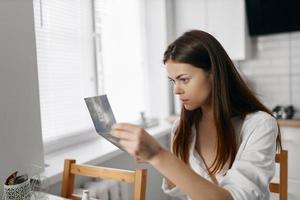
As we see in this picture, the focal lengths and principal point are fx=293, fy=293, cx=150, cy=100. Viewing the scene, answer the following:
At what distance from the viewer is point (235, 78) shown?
101 cm

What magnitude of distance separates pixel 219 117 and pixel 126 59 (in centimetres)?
148

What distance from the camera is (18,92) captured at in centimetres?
121

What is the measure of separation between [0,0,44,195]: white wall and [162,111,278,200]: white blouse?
2.43 ft

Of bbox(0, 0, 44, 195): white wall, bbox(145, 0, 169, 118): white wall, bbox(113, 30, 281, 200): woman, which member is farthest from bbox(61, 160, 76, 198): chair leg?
bbox(145, 0, 169, 118): white wall

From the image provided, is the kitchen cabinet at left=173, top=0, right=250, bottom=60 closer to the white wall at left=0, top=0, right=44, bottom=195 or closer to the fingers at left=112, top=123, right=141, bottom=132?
the white wall at left=0, top=0, right=44, bottom=195

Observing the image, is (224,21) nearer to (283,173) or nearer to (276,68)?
(276,68)

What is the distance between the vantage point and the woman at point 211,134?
682 millimetres

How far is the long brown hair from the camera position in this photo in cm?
95

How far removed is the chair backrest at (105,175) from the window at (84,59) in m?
0.50

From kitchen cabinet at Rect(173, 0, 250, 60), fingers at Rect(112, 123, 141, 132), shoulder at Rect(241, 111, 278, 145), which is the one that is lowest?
shoulder at Rect(241, 111, 278, 145)

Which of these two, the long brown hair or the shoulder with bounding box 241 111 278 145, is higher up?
the long brown hair

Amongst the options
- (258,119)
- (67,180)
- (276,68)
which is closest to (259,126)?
(258,119)

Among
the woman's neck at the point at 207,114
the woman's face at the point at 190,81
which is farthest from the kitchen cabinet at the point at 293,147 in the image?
the woman's face at the point at 190,81

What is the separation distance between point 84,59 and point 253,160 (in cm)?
140
